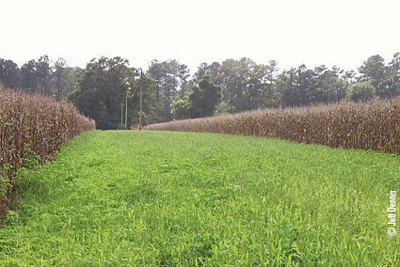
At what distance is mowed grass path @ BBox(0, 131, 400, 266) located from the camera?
116 inches

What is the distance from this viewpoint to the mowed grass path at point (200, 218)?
2.94 metres

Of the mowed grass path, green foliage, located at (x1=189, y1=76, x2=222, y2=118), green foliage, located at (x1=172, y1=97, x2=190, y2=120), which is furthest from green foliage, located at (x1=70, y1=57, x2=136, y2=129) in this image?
the mowed grass path

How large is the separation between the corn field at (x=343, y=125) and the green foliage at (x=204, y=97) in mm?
38822

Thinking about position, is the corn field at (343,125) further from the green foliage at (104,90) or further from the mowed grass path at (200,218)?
the green foliage at (104,90)

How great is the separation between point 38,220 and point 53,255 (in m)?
1.28

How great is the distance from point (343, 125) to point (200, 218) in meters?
11.9

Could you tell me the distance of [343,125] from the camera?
1326cm

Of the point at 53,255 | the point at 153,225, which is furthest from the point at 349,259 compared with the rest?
the point at 53,255

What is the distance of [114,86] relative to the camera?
62.3 m

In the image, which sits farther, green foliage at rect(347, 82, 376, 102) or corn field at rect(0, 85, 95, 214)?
green foliage at rect(347, 82, 376, 102)

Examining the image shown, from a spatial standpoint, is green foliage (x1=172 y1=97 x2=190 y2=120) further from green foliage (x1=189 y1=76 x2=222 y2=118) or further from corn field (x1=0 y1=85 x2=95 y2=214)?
corn field (x1=0 y1=85 x2=95 y2=214)

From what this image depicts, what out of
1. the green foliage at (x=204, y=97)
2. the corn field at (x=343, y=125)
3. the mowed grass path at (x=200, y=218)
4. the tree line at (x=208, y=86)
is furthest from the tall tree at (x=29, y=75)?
the mowed grass path at (x=200, y=218)

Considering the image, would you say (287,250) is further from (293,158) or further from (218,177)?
(293,158)

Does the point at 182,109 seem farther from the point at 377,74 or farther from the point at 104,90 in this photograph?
the point at 377,74
